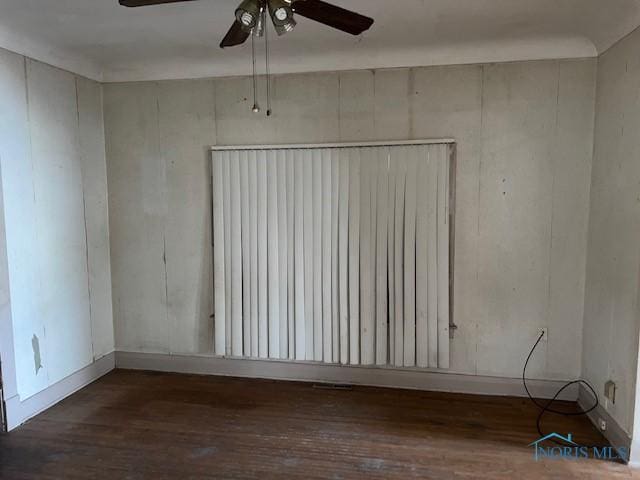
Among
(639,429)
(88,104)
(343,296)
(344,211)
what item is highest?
(88,104)

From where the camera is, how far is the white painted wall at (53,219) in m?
2.92

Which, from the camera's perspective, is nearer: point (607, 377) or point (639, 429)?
point (639, 429)

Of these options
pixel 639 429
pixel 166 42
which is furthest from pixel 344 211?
pixel 639 429

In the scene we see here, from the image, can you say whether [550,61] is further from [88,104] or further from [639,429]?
[88,104]

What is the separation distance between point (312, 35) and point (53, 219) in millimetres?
2326

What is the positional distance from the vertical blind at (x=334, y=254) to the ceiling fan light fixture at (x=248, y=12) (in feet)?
5.36

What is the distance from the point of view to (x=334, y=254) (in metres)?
3.44

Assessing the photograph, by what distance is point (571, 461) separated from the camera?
2537 mm

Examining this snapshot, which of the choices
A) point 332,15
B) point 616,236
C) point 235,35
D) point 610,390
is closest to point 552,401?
point 610,390

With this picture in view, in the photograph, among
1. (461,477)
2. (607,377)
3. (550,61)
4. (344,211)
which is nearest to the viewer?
(461,477)

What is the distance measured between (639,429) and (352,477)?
1.67m

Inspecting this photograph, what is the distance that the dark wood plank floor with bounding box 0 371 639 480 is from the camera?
2463mm

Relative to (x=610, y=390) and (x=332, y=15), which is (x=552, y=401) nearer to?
(x=610, y=390)

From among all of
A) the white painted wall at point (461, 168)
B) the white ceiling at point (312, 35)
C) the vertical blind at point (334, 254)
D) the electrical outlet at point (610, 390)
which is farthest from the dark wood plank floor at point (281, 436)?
the white ceiling at point (312, 35)
